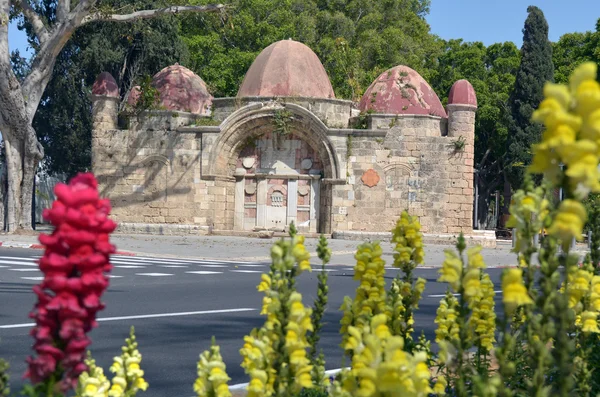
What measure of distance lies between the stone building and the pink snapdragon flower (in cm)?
2568

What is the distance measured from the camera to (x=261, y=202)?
29984mm

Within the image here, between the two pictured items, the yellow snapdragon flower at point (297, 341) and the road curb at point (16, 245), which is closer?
the yellow snapdragon flower at point (297, 341)

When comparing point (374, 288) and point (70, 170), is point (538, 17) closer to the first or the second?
point (70, 170)

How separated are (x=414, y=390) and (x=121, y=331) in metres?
7.17

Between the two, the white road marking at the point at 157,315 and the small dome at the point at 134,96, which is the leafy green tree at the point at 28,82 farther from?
the white road marking at the point at 157,315

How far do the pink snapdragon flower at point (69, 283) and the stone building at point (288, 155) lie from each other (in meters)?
25.7

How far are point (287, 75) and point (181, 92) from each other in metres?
3.89

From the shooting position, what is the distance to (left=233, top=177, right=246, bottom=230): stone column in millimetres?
30156

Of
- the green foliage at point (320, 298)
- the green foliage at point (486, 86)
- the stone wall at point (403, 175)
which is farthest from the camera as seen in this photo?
the green foliage at point (486, 86)

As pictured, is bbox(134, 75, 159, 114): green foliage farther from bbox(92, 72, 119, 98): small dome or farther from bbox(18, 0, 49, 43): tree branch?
bbox(18, 0, 49, 43): tree branch

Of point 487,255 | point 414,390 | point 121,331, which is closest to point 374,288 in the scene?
point 414,390

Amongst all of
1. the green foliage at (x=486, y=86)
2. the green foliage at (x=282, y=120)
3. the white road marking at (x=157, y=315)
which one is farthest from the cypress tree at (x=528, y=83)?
the white road marking at (x=157, y=315)

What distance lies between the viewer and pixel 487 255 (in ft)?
85.4

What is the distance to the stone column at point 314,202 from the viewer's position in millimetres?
29812
